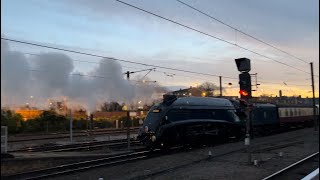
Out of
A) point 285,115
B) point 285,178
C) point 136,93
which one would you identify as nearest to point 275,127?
point 285,115

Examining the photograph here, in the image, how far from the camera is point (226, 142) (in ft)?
95.7

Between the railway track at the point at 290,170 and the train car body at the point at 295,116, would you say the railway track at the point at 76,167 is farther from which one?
the train car body at the point at 295,116

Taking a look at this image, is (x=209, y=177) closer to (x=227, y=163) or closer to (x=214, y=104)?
(x=227, y=163)

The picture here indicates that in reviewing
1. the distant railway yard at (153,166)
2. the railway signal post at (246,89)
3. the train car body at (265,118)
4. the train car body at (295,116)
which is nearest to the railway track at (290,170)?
the distant railway yard at (153,166)

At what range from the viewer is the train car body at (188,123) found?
22.9 meters

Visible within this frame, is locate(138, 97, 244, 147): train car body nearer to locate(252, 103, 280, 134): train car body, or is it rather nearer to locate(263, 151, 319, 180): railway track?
locate(252, 103, 280, 134): train car body

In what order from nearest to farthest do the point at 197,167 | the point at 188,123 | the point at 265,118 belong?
the point at 197,167
the point at 188,123
the point at 265,118

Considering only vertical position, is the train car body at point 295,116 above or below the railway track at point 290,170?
above

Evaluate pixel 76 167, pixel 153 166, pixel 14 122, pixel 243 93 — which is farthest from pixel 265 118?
pixel 76 167

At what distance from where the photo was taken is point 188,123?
24.7 meters

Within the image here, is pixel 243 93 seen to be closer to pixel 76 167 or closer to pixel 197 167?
pixel 197 167

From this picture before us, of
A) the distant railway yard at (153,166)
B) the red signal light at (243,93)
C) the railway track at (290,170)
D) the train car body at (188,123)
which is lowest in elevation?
the railway track at (290,170)

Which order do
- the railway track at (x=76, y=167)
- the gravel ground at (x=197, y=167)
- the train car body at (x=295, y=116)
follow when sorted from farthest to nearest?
the train car body at (x=295, y=116) → the gravel ground at (x=197, y=167) → the railway track at (x=76, y=167)

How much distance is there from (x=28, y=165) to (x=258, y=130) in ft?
81.9
